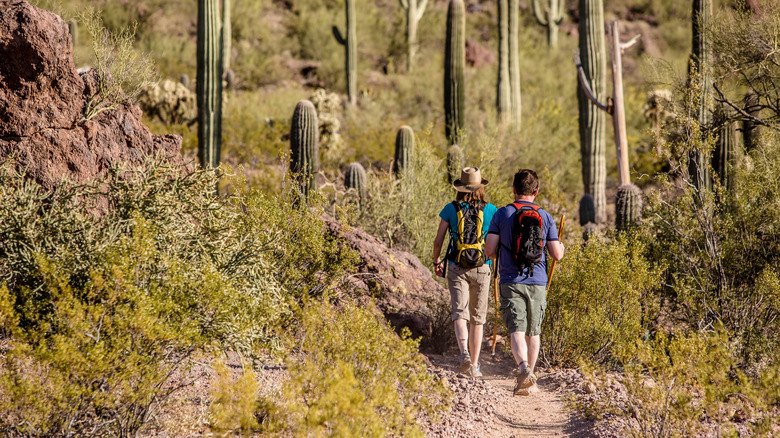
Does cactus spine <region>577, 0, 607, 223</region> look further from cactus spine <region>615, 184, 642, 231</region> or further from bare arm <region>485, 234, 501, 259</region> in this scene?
bare arm <region>485, 234, 501, 259</region>

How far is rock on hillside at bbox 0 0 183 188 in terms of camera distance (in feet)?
14.3

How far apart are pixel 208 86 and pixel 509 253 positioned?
316 inches

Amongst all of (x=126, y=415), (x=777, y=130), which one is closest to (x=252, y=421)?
(x=126, y=415)

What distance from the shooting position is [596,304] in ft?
18.9

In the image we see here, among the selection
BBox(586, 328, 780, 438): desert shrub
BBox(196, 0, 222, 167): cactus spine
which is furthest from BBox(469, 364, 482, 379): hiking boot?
BBox(196, 0, 222, 167): cactus spine

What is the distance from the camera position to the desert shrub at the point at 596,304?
18.4ft

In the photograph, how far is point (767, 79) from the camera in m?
6.88

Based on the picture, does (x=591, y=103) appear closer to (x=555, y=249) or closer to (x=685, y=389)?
(x=555, y=249)

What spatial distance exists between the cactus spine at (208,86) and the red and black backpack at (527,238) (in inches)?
298

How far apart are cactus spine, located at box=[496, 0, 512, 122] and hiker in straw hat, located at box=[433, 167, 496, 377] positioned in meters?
11.0

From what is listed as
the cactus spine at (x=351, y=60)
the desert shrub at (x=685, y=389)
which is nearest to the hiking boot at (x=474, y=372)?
the desert shrub at (x=685, y=389)

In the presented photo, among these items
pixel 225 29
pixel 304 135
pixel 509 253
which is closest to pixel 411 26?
pixel 225 29

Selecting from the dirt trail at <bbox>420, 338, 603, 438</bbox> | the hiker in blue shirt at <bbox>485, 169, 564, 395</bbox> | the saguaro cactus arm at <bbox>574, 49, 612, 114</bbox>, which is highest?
the saguaro cactus arm at <bbox>574, 49, 612, 114</bbox>

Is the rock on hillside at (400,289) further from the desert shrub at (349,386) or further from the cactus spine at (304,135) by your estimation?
the cactus spine at (304,135)
